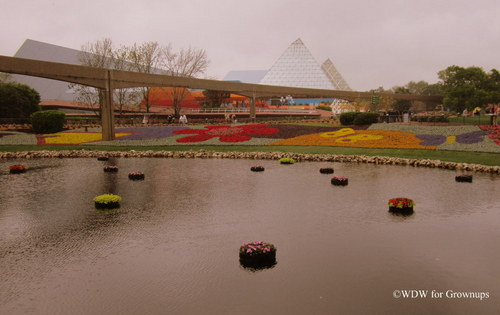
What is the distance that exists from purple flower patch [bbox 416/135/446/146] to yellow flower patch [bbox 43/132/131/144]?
2590cm

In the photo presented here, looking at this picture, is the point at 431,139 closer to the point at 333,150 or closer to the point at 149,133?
the point at 333,150

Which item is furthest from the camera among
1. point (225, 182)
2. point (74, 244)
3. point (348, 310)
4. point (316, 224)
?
point (225, 182)

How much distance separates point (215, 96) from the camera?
→ 9131 cm

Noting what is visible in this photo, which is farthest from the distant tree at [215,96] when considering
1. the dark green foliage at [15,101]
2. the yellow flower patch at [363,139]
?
the yellow flower patch at [363,139]

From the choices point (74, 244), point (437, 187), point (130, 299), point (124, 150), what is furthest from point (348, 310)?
point (124, 150)

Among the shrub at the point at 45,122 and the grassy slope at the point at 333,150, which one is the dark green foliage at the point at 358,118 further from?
the shrub at the point at 45,122

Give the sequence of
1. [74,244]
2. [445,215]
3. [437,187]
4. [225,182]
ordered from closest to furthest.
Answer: [74,244], [445,215], [437,187], [225,182]

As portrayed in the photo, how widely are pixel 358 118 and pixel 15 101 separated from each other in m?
40.4

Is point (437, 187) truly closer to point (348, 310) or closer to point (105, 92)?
point (348, 310)

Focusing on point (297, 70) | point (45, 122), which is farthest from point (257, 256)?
point (297, 70)

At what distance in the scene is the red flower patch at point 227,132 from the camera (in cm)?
3517

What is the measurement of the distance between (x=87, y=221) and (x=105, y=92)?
2574cm

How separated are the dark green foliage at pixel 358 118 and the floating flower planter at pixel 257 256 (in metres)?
34.6

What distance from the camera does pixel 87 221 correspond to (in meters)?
12.2
